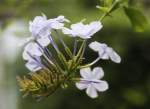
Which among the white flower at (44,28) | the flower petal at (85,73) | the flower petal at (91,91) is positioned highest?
the white flower at (44,28)

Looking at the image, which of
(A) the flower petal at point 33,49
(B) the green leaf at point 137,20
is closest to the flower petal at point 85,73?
(A) the flower petal at point 33,49

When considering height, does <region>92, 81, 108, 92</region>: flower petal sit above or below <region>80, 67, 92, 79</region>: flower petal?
below

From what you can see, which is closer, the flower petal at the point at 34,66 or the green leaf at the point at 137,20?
the flower petal at the point at 34,66

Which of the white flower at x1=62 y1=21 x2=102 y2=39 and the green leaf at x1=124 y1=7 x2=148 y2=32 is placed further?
the green leaf at x1=124 y1=7 x2=148 y2=32

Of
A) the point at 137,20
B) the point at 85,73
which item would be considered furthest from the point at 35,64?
the point at 137,20

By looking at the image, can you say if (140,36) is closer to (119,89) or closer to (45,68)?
(119,89)

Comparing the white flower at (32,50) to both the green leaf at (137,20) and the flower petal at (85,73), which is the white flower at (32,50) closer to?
the flower petal at (85,73)

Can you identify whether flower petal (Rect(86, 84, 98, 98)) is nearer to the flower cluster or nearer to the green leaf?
the flower cluster

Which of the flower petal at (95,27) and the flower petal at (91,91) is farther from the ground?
the flower petal at (95,27)

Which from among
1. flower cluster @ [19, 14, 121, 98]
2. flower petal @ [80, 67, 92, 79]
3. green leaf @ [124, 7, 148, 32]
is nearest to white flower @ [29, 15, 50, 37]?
flower cluster @ [19, 14, 121, 98]
